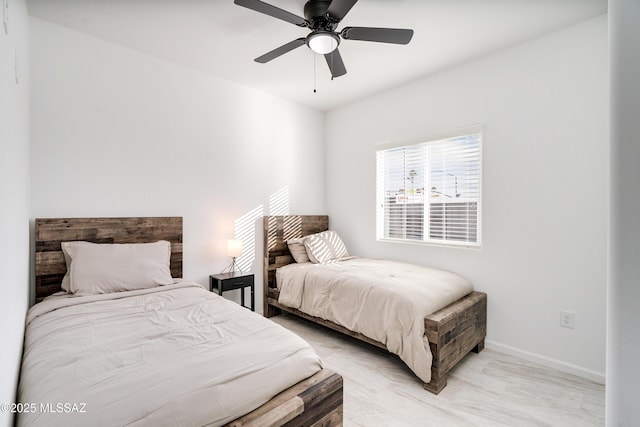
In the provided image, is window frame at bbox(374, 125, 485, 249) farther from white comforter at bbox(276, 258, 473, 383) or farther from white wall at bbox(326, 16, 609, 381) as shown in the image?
white comforter at bbox(276, 258, 473, 383)

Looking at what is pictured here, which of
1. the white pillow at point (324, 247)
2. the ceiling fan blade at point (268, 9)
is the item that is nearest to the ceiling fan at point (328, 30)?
the ceiling fan blade at point (268, 9)

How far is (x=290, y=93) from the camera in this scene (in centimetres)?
376

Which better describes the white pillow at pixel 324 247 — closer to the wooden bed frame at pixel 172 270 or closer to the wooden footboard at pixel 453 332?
the wooden bed frame at pixel 172 270

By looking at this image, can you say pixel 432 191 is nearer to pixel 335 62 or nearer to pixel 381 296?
pixel 381 296

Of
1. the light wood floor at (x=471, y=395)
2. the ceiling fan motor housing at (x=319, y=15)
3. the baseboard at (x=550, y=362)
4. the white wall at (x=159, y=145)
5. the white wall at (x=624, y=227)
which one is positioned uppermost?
the ceiling fan motor housing at (x=319, y=15)

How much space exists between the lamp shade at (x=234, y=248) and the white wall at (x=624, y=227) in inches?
121

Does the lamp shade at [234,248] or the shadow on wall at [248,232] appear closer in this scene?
the lamp shade at [234,248]

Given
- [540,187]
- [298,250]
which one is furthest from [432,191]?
[298,250]

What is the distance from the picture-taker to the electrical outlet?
2367 millimetres

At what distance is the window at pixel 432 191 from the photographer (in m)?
2.98

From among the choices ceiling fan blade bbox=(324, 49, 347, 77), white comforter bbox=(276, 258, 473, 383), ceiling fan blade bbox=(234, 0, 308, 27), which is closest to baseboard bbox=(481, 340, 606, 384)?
white comforter bbox=(276, 258, 473, 383)

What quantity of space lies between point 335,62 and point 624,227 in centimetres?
237

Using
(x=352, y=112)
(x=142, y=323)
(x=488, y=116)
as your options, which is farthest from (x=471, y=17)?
(x=142, y=323)

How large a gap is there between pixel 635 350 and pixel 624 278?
0.08 meters
